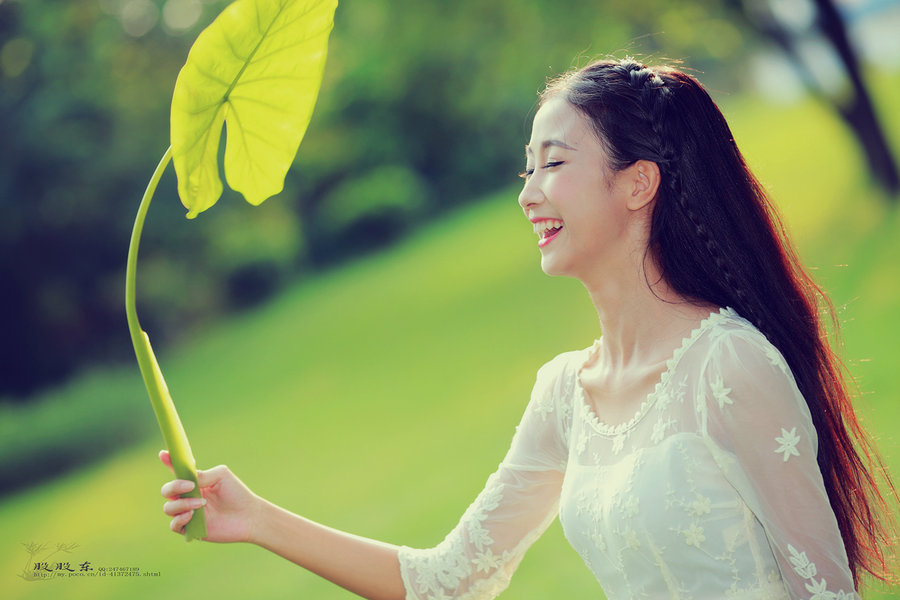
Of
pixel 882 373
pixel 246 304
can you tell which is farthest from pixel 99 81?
pixel 882 373

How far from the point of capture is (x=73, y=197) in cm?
626

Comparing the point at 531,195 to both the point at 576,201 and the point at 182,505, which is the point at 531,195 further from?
the point at 182,505

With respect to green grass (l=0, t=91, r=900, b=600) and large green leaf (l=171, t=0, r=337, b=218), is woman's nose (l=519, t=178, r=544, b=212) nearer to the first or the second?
large green leaf (l=171, t=0, r=337, b=218)

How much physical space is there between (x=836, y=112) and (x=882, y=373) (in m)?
1.82

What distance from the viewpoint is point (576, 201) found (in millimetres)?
1352

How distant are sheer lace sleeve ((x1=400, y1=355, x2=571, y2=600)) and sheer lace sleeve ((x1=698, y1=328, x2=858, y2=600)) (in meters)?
0.32

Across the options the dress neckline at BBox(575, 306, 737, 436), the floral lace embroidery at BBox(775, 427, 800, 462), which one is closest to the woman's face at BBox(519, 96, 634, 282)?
the dress neckline at BBox(575, 306, 737, 436)

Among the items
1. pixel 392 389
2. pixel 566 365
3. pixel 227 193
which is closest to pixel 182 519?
pixel 566 365

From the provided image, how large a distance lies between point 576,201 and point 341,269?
6235 millimetres

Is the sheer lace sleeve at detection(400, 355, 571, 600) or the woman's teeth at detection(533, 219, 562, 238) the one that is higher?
the woman's teeth at detection(533, 219, 562, 238)

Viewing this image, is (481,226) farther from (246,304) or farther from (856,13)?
(856,13)

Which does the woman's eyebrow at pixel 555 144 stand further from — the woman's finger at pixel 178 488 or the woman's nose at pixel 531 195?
the woman's finger at pixel 178 488

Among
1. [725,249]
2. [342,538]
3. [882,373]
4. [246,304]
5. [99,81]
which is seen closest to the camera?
[725,249]

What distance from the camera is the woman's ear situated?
135 centimetres
